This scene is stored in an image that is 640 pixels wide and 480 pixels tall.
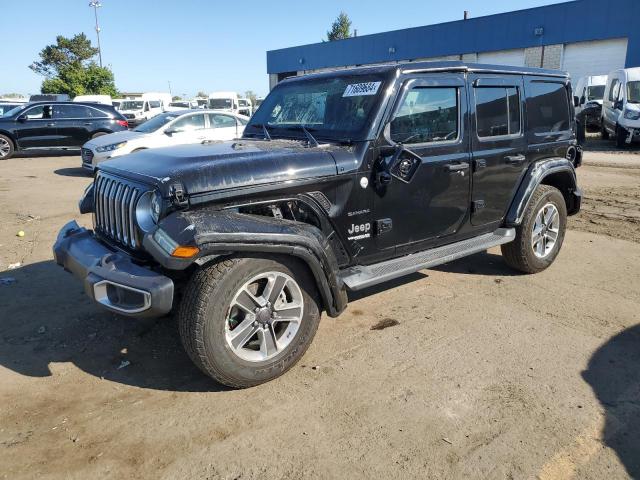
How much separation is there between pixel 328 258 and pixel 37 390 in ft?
6.58

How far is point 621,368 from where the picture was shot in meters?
3.28

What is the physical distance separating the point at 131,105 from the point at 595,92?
24769 mm

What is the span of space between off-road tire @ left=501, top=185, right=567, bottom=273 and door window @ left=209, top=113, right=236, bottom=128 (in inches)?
337

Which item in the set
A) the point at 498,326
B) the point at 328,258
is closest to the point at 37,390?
the point at 328,258

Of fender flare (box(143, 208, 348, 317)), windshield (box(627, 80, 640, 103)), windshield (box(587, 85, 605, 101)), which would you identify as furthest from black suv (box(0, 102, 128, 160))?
windshield (box(587, 85, 605, 101))

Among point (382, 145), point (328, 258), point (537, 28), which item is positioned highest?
point (537, 28)

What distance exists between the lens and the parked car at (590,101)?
20.0 m

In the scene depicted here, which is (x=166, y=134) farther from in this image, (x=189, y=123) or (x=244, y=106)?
(x=244, y=106)

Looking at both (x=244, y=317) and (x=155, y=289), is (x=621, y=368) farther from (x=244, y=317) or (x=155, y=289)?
(x=155, y=289)

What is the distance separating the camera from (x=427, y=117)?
3855 millimetres

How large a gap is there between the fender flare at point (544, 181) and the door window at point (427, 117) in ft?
3.54

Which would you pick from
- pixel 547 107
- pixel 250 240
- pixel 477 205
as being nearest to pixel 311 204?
pixel 250 240

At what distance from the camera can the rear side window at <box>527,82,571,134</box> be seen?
4.71 metres

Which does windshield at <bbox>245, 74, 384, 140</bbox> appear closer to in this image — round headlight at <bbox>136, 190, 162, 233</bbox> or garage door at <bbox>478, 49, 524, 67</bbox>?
round headlight at <bbox>136, 190, 162, 233</bbox>
